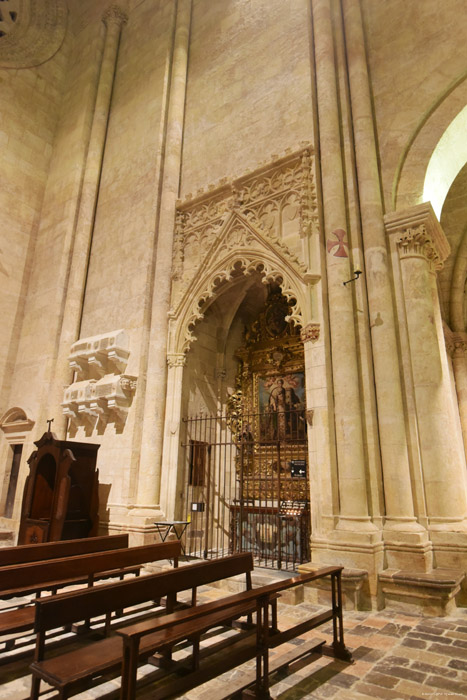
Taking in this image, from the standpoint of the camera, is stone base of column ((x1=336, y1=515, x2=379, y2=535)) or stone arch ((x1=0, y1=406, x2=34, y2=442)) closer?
stone base of column ((x1=336, y1=515, x2=379, y2=535))

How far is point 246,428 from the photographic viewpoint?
9195mm

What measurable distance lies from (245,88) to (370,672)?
9.93m

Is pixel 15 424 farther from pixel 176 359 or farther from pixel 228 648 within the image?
pixel 228 648

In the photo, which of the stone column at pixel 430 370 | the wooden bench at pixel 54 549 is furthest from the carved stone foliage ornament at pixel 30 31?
the wooden bench at pixel 54 549

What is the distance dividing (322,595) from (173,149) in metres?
9.03

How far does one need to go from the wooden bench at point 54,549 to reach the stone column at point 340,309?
9.12ft

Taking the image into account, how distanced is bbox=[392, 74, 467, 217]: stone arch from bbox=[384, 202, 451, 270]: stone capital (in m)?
0.28

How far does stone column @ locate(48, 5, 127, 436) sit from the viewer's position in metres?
9.85

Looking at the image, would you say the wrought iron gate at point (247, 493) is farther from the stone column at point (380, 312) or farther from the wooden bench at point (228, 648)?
the wooden bench at point (228, 648)

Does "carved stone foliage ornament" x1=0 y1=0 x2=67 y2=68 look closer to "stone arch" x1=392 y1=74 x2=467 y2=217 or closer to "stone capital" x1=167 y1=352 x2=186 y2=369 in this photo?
"stone capital" x1=167 y1=352 x2=186 y2=369

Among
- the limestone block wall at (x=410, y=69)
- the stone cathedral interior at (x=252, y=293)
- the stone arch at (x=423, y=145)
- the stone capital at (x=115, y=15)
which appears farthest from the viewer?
the stone capital at (x=115, y=15)

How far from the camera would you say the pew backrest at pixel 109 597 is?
2525mm

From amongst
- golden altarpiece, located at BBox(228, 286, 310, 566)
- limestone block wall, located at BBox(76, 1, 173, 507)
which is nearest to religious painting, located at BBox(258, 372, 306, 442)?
golden altarpiece, located at BBox(228, 286, 310, 566)

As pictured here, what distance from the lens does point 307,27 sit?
8.71 m
